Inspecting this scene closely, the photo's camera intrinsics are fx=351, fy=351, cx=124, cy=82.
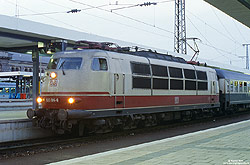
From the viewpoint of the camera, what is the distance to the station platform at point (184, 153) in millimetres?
7211

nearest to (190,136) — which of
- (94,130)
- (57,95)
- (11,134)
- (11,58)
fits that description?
Result: (94,130)

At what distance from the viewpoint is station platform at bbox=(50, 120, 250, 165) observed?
7211 mm

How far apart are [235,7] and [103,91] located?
5.52 metres

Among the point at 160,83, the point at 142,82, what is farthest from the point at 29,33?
the point at 160,83

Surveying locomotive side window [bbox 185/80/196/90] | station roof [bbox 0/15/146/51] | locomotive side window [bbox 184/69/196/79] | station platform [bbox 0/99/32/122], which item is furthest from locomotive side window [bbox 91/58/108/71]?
locomotive side window [bbox 185/80/196/90]

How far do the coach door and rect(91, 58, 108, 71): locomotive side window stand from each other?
1.59 ft

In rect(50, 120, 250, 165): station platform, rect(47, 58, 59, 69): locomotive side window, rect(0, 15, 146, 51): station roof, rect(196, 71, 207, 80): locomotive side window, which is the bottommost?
rect(50, 120, 250, 165): station platform

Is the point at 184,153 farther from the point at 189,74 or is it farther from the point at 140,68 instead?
the point at 189,74

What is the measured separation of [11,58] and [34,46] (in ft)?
195

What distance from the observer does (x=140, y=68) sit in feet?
49.7

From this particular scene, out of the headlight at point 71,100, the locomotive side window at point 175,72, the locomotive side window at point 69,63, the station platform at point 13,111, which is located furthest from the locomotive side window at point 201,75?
the station platform at point 13,111

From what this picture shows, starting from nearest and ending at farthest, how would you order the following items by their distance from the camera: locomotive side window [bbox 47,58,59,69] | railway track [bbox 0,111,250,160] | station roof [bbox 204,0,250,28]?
railway track [bbox 0,111,250,160] → station roof [bbox 204,0,250,28] → locomotive side window [bbox 47,58,59,69]

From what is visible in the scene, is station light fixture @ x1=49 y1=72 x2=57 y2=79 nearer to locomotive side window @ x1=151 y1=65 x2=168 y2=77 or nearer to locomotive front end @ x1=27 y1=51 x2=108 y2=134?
locomotive front end @ x1=27 y1=51 x2=108 y2=134

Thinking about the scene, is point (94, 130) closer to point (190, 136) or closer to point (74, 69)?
point (74, 69)
